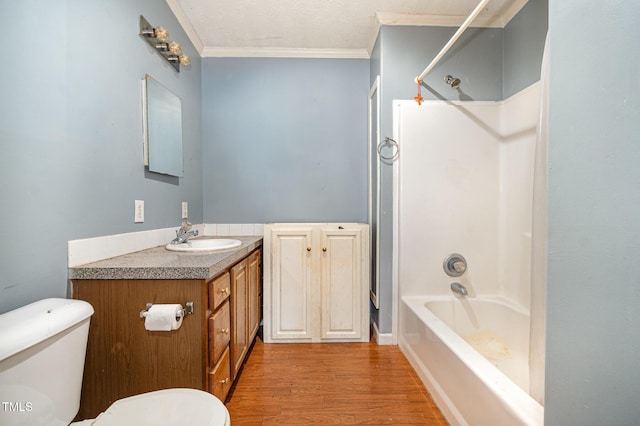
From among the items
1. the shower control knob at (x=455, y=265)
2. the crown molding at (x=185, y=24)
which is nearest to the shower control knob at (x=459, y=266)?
the shower control knob at (x=455, y=265)

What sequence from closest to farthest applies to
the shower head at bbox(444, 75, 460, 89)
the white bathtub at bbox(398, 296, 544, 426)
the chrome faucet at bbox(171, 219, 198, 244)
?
the white bathtub at bbox(398, 296, 544, 426) < the chrome faucet at bbox(171, 219, 198, 244) < the shower head at bbox(444, 75, 460, 89)

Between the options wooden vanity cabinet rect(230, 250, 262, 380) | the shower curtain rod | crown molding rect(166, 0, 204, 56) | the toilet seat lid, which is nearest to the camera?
the toilet seat lid

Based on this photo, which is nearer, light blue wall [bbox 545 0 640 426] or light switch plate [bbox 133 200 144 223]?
light blue wall [bbox 545 0 640 426]

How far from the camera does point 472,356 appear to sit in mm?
1196

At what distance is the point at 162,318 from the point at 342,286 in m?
1.35

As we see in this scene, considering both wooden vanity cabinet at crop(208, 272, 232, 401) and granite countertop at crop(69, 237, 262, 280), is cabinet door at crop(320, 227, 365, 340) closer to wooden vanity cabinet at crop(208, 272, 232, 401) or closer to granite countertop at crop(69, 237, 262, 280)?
wooden vanity cabinet at crop(208, 272, 232, 401)

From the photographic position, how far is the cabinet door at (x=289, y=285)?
82.3 inches

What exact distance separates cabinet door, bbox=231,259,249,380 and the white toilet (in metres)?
0.59

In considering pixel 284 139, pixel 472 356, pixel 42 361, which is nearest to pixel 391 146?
pixel 284 139

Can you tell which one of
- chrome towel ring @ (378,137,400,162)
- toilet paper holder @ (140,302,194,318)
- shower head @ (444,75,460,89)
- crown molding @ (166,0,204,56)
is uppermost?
crown molding @ (166,0,204,56)

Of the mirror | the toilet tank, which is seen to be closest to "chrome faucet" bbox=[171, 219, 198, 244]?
the mirror

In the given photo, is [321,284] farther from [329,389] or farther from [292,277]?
[329,389]

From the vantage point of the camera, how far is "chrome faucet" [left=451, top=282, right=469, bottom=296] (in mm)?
1905

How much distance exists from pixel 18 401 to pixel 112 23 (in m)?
1.52
